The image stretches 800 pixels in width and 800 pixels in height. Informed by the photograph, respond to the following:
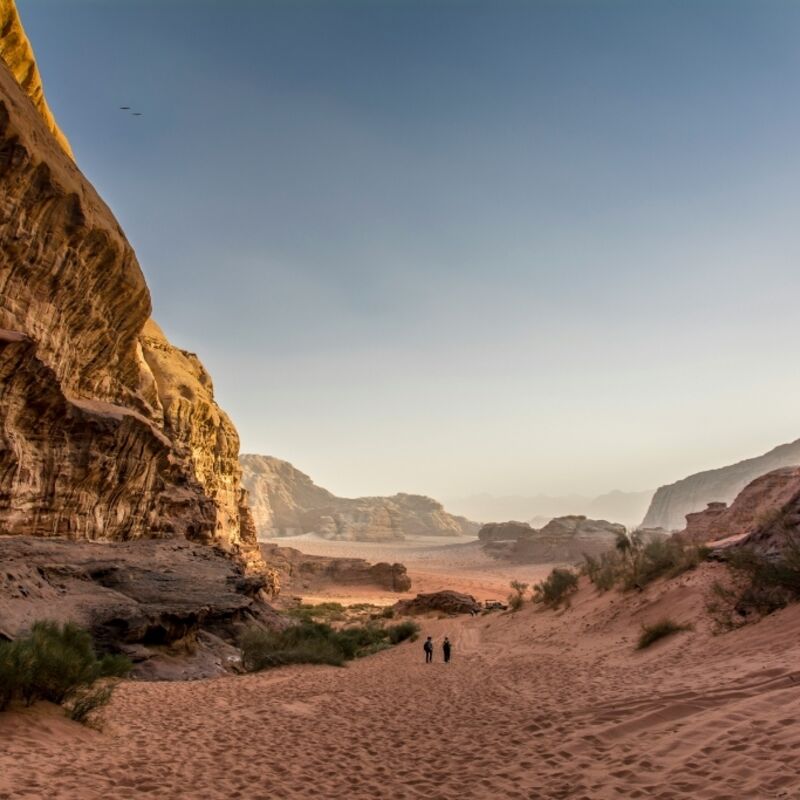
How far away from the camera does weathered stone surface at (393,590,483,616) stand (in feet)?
108

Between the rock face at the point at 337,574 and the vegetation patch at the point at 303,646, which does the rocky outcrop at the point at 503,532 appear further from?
the vegetation patch at the point at 303,646

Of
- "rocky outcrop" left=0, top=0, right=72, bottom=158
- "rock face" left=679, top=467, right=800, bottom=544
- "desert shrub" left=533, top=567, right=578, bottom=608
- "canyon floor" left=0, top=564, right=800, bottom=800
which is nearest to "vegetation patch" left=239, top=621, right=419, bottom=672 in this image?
"canyon floor" left=0, top=564, right=800, bottom=800

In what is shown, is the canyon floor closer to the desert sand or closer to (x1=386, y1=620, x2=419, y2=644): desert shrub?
(x1=386, y1=620, x2=419, y2=644): desert shrub

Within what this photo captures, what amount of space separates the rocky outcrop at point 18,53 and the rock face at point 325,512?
120 meters

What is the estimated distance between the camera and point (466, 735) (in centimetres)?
788

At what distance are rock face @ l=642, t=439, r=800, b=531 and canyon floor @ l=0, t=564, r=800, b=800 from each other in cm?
13728

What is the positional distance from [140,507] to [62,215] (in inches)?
420

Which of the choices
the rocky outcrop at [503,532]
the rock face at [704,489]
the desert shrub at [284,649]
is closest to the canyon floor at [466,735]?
the desert shrub at [284,649]

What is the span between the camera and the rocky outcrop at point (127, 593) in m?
13.8

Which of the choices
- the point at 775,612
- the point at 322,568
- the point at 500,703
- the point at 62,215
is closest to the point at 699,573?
the point at 775,612

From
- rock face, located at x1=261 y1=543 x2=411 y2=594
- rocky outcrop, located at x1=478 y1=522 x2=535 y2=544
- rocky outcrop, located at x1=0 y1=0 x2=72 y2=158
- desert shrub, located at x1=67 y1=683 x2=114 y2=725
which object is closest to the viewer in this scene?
desert shrub, located at x1=67 y1=683 x2=114 y2=725

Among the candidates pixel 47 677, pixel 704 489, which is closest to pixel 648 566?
pixel 47 677

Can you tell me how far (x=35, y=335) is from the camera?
Answer: 16219 millimetres

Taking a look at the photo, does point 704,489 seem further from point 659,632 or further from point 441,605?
point 659,632
